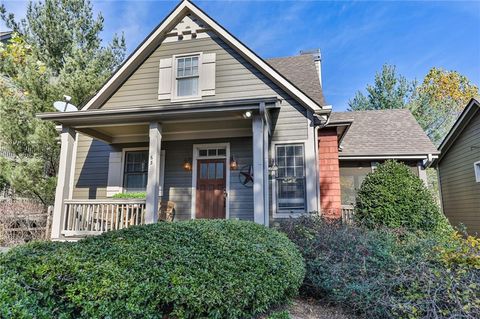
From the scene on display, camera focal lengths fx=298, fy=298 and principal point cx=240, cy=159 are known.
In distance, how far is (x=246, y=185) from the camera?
7.83 meters

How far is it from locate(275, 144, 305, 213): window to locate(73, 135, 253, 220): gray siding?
772 mm

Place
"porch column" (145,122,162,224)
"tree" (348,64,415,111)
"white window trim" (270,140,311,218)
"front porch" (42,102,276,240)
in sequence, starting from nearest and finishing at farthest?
"porch column" (145,122,162,224), "front porch" (42,102,276,240), "white window trim" (270,140,311,218), "tree" (348,64,415,111)

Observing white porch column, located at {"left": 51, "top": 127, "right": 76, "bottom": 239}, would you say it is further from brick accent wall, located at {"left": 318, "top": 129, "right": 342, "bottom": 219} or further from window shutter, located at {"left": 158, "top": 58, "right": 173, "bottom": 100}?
brick accent wall, located at {"left": 318, "top": 129, "right": 342, "bottom": 219}

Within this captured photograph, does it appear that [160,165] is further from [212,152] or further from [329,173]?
[329,173]

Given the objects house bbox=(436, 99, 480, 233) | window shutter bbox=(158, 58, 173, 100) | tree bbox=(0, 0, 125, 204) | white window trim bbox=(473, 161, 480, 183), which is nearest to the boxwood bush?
window shutter bbox=(158, 58, 173, 100)

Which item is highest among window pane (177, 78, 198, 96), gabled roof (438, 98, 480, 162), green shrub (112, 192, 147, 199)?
window pane (177, 78, 198, 96)

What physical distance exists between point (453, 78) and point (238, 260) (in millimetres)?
27216

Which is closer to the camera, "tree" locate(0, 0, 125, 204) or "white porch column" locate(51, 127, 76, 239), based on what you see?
"white porch column" locate(51, 127, 76, 239)

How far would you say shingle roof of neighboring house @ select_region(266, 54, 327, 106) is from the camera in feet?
28.4

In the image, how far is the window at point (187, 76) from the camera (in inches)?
337

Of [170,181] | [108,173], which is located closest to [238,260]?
[170,181]

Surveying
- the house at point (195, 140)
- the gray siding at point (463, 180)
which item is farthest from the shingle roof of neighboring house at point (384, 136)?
the gray siding at point (463, 180)

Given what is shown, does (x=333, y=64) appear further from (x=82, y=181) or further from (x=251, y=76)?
(x=82, y=181)

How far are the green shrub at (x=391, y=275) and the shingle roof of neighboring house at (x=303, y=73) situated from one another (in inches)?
170
